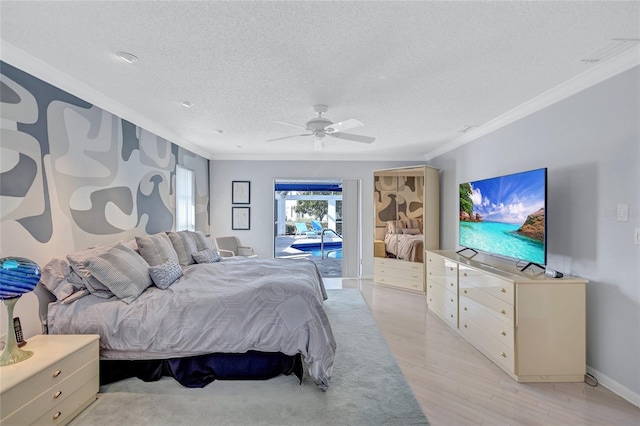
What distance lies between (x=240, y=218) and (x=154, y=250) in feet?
9.59

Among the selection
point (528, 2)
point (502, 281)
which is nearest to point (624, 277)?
point (502, 281)

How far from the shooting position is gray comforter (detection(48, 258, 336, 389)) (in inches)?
96.0

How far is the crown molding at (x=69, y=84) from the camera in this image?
7.23ft

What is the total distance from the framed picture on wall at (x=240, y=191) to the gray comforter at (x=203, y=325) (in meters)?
3.79

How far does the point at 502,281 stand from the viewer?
274cm

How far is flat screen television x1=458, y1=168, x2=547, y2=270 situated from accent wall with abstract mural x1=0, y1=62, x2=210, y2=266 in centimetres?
402

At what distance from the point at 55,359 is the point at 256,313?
1.26 metres

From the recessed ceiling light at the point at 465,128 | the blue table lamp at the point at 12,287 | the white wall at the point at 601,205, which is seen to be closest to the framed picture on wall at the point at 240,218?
the recessed ceiling light at the point at 465,128

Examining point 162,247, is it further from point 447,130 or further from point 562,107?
point 562,107

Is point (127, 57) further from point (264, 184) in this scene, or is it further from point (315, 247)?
point (315, 247)

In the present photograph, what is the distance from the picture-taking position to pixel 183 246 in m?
4.05

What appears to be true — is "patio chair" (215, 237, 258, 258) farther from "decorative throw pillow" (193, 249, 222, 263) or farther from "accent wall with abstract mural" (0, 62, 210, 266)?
"accent wall with abstract mural" (0, 62, 210, 266)

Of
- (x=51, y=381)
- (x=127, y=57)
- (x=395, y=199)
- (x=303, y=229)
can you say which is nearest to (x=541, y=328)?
(x=51, y=381)

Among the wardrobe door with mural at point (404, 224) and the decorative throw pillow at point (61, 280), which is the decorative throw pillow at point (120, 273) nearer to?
the decorative throw pillow at point (61, 280)
